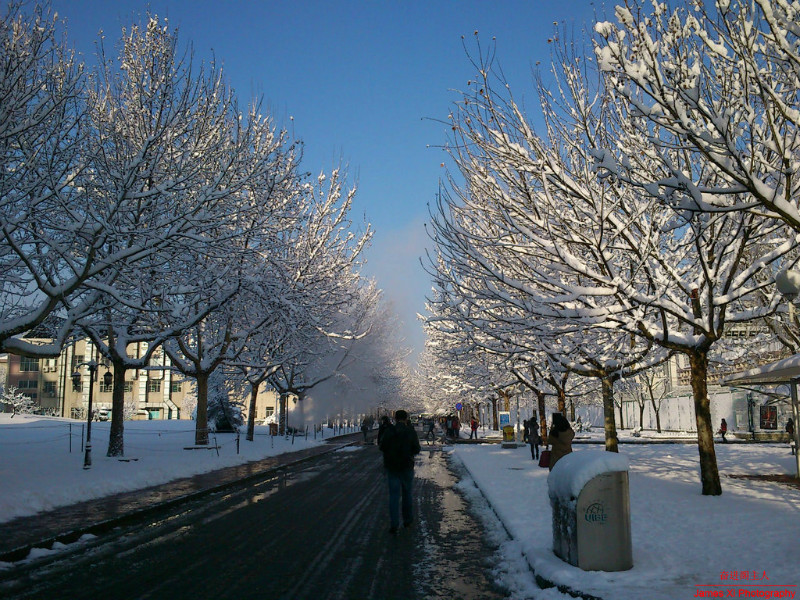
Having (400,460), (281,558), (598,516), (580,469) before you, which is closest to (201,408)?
(400,460)

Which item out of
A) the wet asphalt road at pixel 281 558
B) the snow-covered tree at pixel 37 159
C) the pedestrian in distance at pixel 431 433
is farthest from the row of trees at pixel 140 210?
the pedestrian in distance at pixel 431 433

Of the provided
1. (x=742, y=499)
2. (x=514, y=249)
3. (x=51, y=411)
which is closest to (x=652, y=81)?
(x=514, y=249)

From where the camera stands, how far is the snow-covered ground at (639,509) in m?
6.19

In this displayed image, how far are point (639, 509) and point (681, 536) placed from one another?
248 cm

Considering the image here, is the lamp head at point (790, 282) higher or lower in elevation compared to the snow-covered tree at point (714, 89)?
lower

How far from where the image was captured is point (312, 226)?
1078 inches

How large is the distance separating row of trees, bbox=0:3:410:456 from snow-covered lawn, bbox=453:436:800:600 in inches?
332

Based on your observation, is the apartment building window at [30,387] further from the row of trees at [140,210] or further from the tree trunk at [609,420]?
the tree trunk at [609,420]

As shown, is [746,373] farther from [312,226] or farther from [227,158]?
[312,226]

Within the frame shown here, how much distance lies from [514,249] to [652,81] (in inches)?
184

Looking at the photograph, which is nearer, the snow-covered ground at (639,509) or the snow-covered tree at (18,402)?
the snow-covered ground at (639,509)

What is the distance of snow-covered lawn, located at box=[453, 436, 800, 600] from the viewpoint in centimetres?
601

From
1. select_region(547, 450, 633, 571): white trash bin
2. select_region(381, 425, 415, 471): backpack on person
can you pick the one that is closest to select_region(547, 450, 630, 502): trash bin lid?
select_region(547, 450, 633, 571): white trash bin

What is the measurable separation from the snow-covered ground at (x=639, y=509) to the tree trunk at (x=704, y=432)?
0.29 metres
